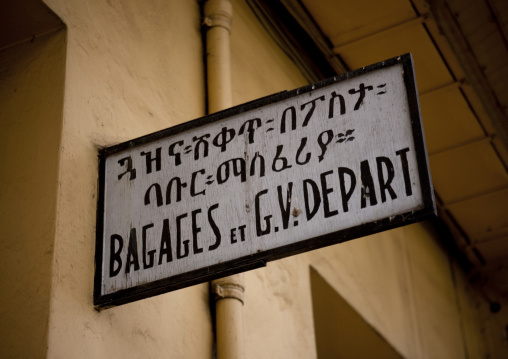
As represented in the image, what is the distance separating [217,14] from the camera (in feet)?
14.7

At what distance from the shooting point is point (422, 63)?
5766mm

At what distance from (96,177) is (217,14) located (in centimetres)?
160

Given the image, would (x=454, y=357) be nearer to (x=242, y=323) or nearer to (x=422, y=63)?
(x=422, y=63)

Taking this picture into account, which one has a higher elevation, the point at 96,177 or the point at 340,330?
the point at 340,330

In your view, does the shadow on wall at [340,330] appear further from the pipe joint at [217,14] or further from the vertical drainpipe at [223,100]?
the pipe joint at [217,14]

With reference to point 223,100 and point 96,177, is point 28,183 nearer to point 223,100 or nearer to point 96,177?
point 96,177

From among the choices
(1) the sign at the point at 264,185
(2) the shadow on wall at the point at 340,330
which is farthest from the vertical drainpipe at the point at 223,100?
(2) the shadow on wall at the point at 340,330

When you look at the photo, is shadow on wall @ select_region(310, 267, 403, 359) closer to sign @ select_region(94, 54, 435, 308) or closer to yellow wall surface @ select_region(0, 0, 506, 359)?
yellow wall surface @ select_region(0, 0, 506, 359)

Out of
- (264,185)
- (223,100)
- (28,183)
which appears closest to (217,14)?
(223,100)

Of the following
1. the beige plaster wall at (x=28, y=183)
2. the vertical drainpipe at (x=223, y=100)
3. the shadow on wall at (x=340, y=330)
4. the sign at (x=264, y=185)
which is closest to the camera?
the sign at (x=264, y=185)

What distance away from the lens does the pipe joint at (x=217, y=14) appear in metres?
4.49

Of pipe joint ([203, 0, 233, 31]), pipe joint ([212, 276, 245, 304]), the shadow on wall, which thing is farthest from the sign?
the shadow on wall

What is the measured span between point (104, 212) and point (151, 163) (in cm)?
24

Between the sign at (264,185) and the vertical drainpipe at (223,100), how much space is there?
2.70 ft
